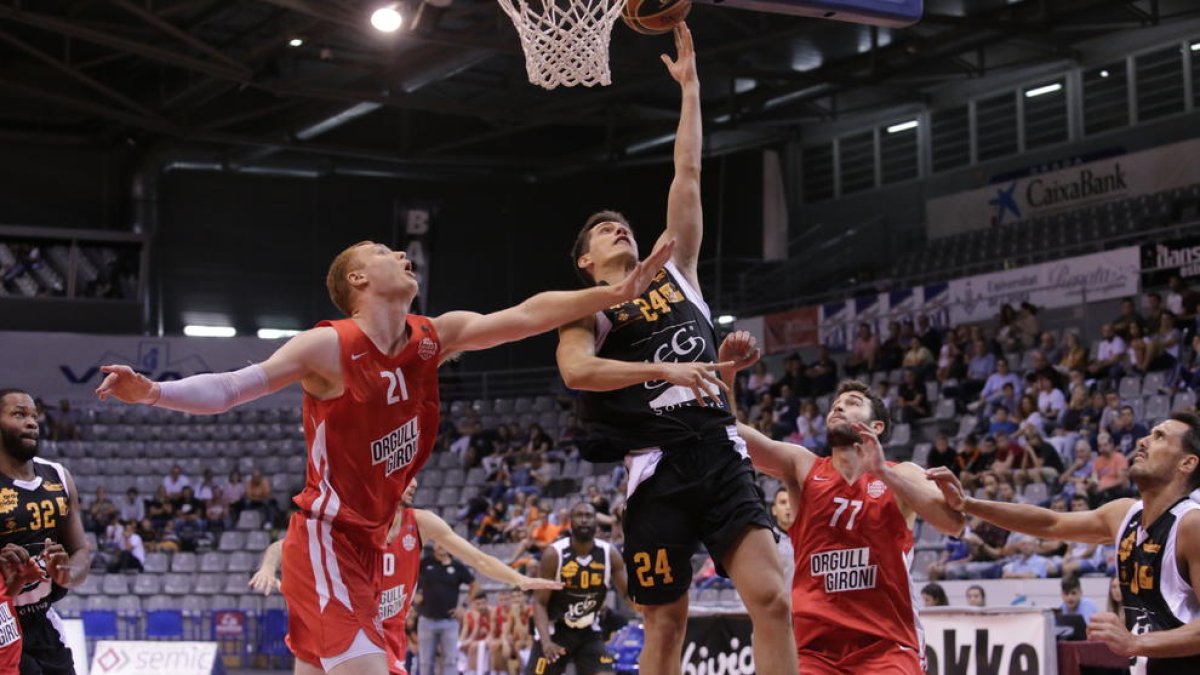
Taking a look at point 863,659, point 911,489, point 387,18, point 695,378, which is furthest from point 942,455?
point 695,378

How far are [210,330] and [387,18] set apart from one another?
1398 centimetres

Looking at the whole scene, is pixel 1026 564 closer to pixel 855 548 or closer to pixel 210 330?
pixel 855 548

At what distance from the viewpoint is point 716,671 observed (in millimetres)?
12117

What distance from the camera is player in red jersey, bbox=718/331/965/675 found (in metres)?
6.76

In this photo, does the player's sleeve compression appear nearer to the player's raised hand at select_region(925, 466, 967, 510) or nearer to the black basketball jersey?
the player's raised hand at select_region(925, 466, 967, 510)

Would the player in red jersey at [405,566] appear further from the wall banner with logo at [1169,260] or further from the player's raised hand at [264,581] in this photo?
the wall banner with logo at [1169,260]

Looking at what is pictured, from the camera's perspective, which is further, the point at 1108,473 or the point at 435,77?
the point at 435,77

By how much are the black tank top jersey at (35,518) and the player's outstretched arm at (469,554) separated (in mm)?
2809

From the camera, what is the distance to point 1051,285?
75.7 ft

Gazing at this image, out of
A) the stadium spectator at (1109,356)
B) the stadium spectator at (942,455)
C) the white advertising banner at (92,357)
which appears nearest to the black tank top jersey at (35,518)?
the stadium spectator at (942,455)

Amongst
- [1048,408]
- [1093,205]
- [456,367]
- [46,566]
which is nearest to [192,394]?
[46,566]

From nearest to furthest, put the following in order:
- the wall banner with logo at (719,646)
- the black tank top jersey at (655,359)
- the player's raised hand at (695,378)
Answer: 1. the player's raised hand at (695,378)
2. the black tank top jersey at (655,359)
3. the wall banner with logo at (719,646)

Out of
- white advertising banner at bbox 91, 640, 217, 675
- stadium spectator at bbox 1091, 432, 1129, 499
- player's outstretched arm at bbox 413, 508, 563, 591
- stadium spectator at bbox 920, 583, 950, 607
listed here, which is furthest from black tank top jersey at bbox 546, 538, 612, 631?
white advertising banner at bbox 91, 640, 217, 675

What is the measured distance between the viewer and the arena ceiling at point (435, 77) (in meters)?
25.6
